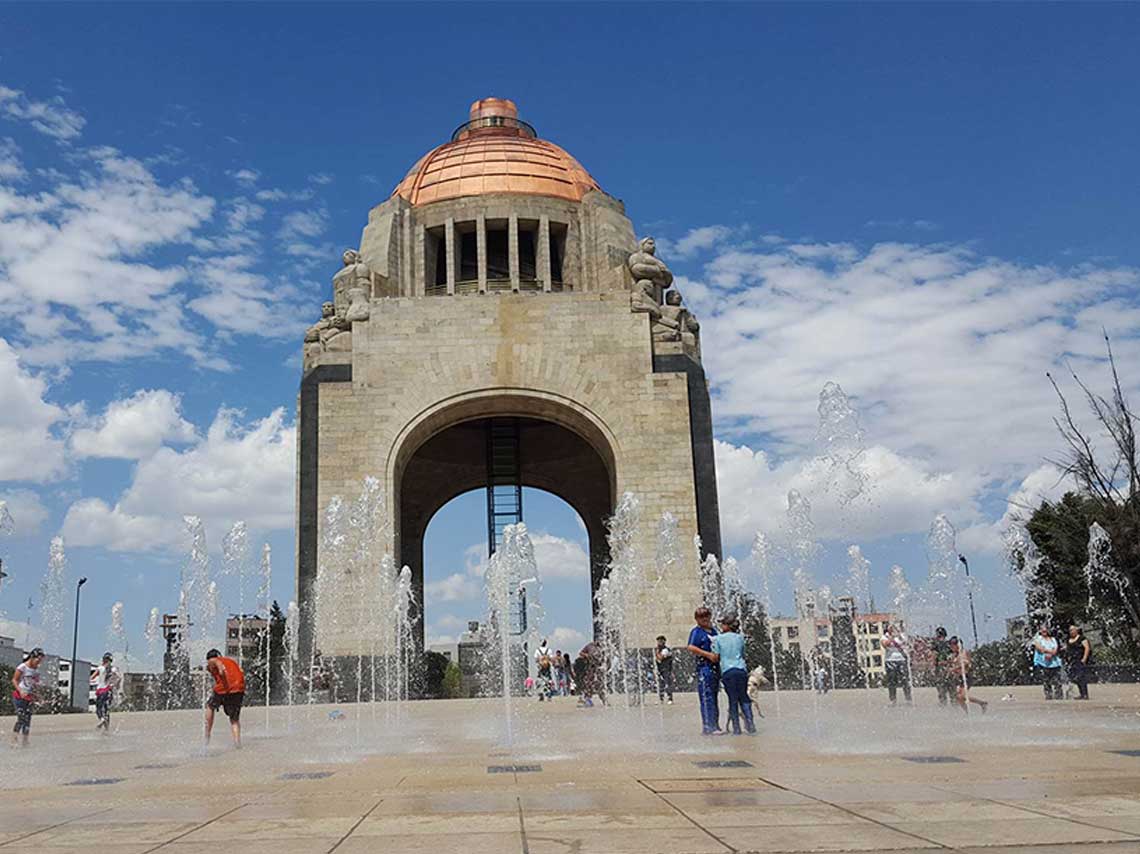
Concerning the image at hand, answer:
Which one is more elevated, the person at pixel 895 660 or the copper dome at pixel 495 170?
the copper dome at pixel 495 170

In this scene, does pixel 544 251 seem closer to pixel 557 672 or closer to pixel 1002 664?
pixel 557 672

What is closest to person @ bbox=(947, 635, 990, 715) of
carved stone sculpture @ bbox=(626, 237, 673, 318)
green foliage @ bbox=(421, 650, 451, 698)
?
carved stone sculpture @ bbox=(626, 237, 673, 318)

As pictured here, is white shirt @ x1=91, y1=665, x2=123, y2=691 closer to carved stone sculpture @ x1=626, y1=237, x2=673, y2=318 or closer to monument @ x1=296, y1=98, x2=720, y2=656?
monument @ x1=296, y1=98, x2=720, y2=656

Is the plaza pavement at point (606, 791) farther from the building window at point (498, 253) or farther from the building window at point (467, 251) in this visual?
the building window at point (467, 251)

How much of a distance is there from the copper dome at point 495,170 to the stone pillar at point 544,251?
3.05 feet

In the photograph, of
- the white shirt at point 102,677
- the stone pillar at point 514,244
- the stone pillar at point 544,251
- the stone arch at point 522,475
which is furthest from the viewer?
the stone arch at point 522,475

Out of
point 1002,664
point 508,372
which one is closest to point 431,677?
→ point 508,372

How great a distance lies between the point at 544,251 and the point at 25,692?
18.2m

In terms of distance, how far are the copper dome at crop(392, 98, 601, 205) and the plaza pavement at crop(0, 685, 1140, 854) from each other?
A: 1954 cm

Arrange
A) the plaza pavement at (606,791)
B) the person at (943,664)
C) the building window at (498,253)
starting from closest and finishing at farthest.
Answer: the plaza pavement at (606,791) → the person at (943,664) → the building window at (498,253)

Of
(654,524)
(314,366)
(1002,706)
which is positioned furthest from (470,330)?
(1002,706)

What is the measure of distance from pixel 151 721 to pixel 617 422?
1121 cm

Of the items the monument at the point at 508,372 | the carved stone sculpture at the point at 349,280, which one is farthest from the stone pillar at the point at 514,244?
the carved stone sculpture at the point at 349,280

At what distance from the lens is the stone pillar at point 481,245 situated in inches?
1037
